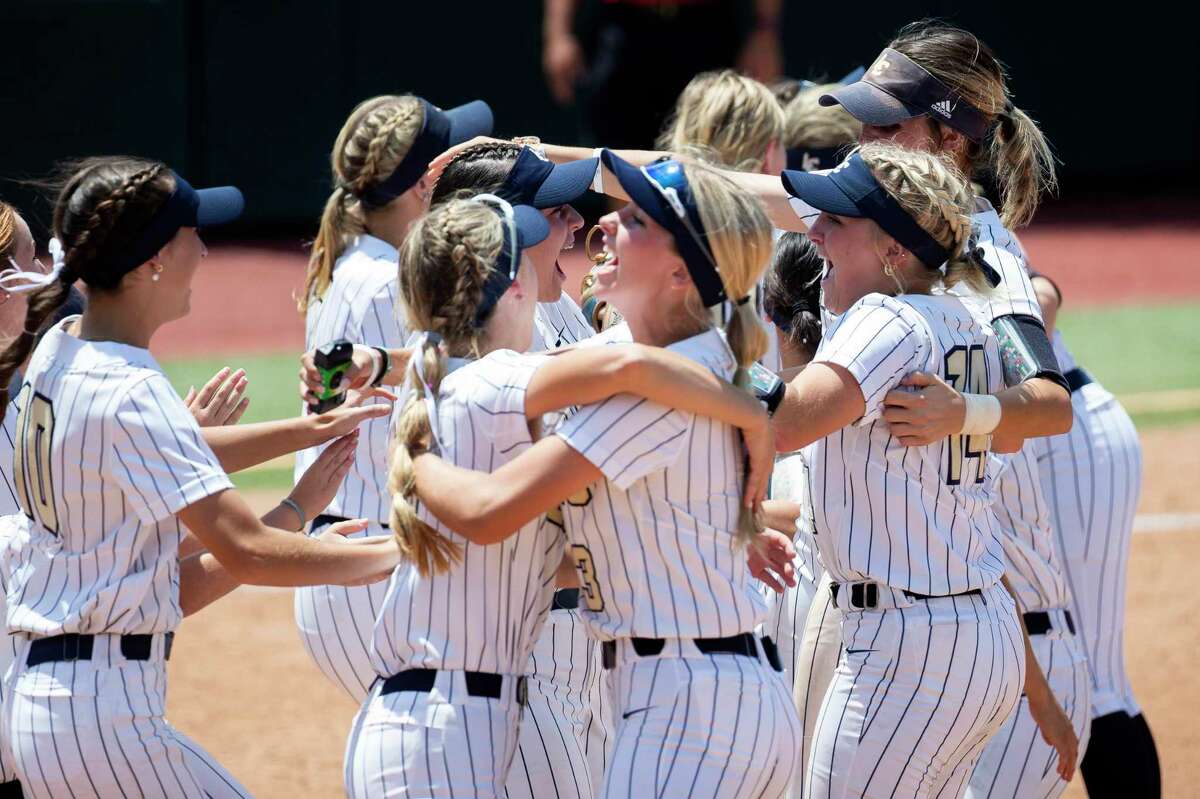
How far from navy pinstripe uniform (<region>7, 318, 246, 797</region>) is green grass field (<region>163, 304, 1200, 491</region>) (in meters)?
5.73

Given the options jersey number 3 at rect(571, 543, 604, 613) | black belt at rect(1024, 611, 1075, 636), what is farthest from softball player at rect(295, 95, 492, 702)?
black belt at rect(1024, 611, 1075, 636)

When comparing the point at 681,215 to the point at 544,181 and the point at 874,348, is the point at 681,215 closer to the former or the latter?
the point at 874,348

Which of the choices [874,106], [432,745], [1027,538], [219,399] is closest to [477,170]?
[219,399]

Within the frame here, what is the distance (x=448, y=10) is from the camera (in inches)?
585

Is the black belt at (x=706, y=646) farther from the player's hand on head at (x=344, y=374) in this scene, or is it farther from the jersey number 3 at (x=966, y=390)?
the player's hand on head at (x=344, y=374)

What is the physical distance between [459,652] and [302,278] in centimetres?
1160

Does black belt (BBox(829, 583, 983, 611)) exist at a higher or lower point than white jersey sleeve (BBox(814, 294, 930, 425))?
Answer: lower

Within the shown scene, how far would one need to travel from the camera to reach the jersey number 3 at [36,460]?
3.00 m

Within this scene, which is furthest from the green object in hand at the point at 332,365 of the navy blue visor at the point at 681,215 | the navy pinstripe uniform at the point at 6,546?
the navy blue visor at the point at 681,215

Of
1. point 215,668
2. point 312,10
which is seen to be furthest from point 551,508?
point 312,10

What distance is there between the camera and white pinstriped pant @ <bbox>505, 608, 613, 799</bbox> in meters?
3.31

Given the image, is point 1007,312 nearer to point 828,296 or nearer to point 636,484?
point 828,296

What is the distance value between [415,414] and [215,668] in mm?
3907

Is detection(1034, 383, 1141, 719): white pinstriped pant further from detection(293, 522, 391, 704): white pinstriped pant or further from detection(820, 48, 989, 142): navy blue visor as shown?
detection(293, 522, 391, 704): white pinstriped pant
